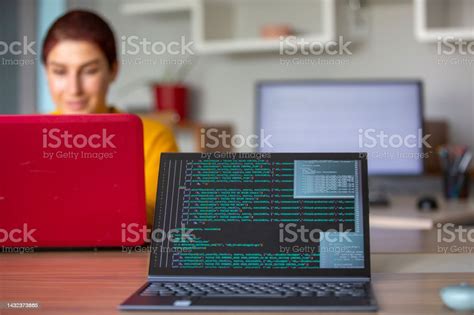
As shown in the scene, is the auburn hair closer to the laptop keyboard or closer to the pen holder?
the laptop keyboard

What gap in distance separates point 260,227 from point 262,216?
0.08ft

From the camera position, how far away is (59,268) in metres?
1.41

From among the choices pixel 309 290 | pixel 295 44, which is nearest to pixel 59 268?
pixel 309 290

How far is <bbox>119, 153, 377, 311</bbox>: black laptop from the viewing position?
124 cm

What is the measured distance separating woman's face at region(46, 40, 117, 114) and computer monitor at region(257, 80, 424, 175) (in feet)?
2.76

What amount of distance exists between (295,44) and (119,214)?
2057 mm

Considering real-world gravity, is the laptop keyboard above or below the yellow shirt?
below

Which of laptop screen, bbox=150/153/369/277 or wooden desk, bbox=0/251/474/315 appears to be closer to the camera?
wooden desk, bbox=0/251/474/315

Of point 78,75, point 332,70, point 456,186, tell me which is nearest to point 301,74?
point 332,70

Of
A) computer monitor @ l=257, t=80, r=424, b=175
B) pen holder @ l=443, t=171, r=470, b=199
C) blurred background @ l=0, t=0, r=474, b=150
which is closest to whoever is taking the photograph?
computer monitor @ l=257, t=80, r=424, b=175

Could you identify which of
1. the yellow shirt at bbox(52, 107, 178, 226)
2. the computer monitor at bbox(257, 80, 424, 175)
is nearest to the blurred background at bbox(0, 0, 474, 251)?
the computer monitor at bbox(257, 80, 424, 175)

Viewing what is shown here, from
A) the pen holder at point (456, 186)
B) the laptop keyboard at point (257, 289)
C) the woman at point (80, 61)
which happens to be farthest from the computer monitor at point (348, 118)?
the laptop keyboard at point (257, 289)

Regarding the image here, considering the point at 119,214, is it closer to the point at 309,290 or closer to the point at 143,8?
the point at 309,290

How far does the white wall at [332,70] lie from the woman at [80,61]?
1568 mm
